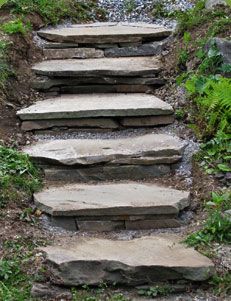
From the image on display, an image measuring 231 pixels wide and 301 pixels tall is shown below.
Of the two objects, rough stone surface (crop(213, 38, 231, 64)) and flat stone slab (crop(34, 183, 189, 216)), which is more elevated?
rough stone surface (crop(213, 38, 231, 64))

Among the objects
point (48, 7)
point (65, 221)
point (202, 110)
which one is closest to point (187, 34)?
point (202, 110)

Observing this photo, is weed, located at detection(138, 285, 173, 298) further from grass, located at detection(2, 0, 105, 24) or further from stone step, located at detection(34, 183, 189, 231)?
grass, located at detection(2, 0, 105, 24)

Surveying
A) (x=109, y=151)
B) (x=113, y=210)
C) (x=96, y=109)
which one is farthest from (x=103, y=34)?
(x=113, y=210)

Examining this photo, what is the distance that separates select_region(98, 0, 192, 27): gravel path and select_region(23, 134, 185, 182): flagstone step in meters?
3.28

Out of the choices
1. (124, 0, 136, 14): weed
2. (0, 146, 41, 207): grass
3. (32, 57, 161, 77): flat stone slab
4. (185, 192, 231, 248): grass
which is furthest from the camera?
(124, 0, 136, 14): weed

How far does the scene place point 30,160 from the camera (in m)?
5.00

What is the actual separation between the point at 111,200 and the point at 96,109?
1336 millimetres

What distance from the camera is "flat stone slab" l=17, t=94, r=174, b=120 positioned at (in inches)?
219

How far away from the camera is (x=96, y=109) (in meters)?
5.57

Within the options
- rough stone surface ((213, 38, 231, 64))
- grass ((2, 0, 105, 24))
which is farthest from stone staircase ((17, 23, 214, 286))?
rough stone surface ((213, 38, 231, 64))

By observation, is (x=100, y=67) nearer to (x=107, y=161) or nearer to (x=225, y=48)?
(x=225, y=48)

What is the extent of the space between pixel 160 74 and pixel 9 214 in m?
2.71

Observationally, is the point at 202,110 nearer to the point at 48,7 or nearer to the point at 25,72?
the point at 25,72

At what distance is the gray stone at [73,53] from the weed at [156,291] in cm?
370
